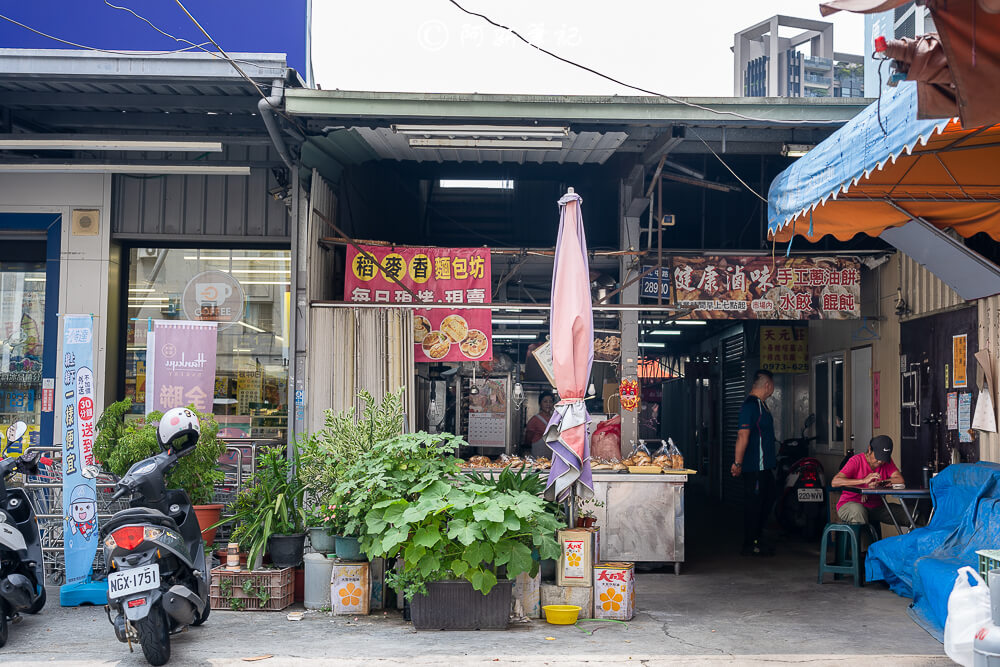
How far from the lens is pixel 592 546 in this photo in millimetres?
7109

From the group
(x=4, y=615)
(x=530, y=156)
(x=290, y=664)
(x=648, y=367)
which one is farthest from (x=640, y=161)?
(x=648, y=367)

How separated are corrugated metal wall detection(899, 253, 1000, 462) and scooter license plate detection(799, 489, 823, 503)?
9.93 feet

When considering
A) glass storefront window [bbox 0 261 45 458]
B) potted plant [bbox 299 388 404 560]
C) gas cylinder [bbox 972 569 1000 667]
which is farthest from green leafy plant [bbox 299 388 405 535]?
gas cylinder [bbox 972 569 1000 667]

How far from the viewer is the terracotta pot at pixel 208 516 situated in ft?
25.4

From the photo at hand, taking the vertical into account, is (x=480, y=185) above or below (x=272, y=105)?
above

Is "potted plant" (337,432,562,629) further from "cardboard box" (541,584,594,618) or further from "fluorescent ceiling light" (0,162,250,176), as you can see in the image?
"fluorescent ceiling light" (0,162,250,176)

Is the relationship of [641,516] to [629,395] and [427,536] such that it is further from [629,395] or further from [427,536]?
[427,536]

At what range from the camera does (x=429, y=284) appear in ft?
31.5

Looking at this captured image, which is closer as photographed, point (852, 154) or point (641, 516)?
point (852, 154)

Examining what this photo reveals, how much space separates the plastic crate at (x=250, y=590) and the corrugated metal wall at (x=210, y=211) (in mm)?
3739

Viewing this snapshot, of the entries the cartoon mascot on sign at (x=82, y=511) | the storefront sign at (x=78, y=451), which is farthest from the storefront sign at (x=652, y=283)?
the cartoon mascot on sign at (x=82, y=511)

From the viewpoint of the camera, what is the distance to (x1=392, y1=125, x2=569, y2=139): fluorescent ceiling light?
8.19 meters

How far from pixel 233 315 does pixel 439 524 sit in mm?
4245

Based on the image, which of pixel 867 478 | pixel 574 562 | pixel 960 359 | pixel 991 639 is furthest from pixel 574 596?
pixel 960 359
